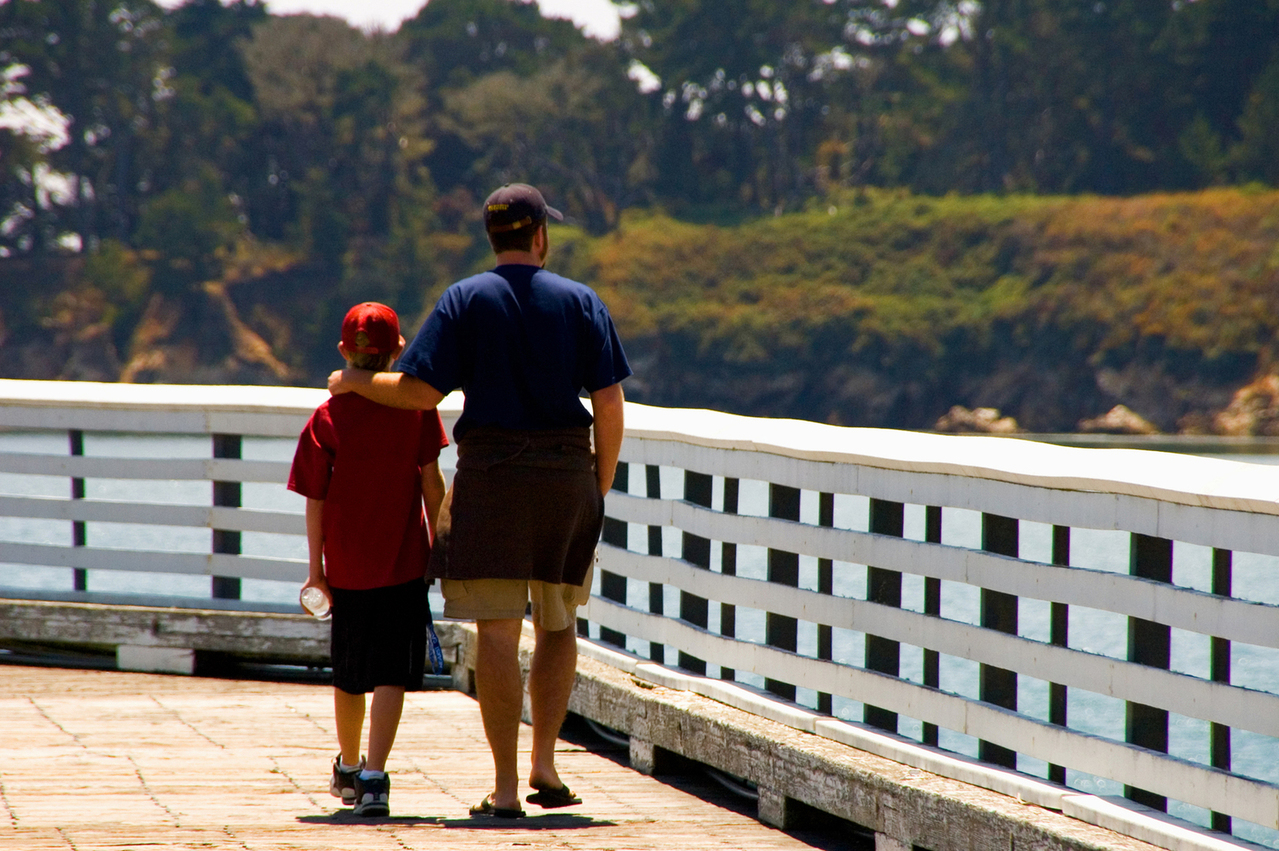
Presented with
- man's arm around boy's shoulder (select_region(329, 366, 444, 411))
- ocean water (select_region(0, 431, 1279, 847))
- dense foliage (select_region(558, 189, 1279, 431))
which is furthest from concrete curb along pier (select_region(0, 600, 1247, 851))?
dense foliage (select_region(558, 189, 1279, 431))

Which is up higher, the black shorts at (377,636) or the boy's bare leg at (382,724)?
the black shorts at (377,636)

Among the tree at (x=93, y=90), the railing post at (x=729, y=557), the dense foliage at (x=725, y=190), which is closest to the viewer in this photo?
the railing post at (x=729, y=557)

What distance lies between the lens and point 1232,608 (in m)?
3.25

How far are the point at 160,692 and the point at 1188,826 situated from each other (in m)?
4.33

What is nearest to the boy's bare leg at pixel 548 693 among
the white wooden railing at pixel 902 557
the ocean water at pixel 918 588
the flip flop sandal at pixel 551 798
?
the flip flop sandal at pixel 551 798

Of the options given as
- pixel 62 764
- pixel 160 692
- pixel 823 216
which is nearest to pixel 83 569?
pixel 160 692

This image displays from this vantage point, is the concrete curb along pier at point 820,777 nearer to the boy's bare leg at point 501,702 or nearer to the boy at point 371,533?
the boy's bare leg at point 501,702

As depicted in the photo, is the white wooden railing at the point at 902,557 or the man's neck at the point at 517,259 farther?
the man's neck at the point at 517,259

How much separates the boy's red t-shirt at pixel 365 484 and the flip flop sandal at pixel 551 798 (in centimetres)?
65

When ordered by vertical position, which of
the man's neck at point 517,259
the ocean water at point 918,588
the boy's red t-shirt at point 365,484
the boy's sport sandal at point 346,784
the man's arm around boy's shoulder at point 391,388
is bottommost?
the ocean water at point 918,588

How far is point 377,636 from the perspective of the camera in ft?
14.6

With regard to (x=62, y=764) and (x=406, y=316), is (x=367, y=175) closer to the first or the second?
(x=406, y=316)

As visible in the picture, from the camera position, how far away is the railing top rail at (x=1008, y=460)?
10.9ft

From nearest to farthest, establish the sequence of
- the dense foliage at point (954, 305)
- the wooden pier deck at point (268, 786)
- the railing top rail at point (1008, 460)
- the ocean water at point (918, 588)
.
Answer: the railing top rail at point (1008, 460) → the wooden pier deck at point (268, 786) → the ocean water at point (918, 588) → the dense foliage at point (954, 305)
